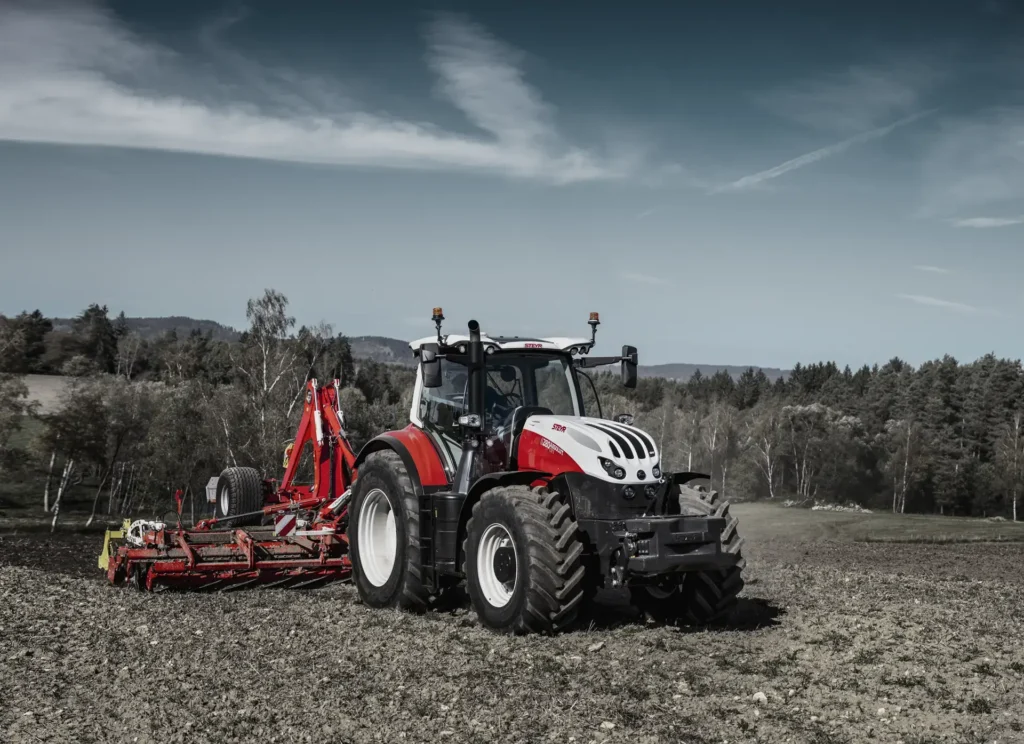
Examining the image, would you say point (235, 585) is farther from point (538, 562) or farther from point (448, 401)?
point (538, 562)

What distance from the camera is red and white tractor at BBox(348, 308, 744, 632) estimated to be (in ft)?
28.1

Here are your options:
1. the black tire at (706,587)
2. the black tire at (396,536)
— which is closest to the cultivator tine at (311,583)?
the black tire at (396,536)

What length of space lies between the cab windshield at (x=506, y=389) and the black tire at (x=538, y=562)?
1.46 m

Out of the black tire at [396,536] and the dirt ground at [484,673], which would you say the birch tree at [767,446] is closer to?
the dirt ground at [484,673]

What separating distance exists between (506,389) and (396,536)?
202 centimetres

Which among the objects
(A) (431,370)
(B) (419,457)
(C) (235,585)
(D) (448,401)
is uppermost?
(A) (431,370)

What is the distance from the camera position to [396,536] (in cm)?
1061

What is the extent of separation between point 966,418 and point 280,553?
80.3 meters

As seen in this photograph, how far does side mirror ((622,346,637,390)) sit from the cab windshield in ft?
1.82

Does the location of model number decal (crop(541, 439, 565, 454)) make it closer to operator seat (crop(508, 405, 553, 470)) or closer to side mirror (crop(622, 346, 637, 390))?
operator seat (crop(508, 405, 553, 470))

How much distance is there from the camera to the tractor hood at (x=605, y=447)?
352 inches

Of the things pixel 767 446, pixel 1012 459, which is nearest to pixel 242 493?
pixel 767 446

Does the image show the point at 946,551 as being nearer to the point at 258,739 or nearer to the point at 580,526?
the point at 580,526

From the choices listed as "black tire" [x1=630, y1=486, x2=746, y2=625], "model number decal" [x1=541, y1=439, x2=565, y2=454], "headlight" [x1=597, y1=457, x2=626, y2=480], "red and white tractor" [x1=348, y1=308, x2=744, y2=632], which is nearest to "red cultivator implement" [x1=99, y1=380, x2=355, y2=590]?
"red and white tractor" [x1=348, y1=308, x2=744, y2=632]
